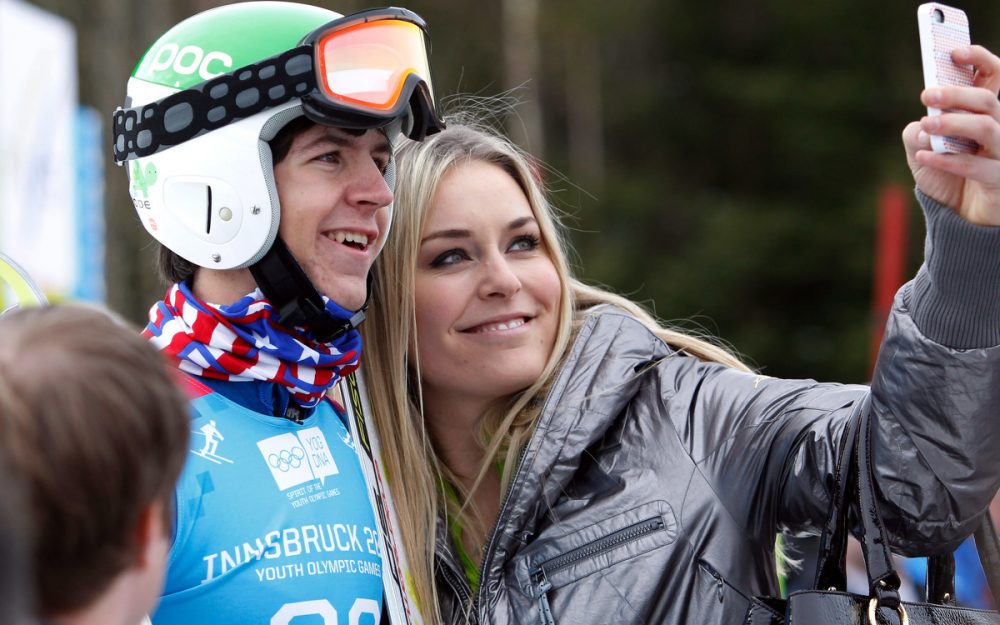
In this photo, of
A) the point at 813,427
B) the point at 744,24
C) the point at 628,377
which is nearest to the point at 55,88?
the point at 628,377

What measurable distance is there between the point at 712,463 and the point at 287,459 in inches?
35.7

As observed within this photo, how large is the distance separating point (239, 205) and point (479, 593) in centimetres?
103

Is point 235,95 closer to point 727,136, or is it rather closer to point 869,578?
point 869,578

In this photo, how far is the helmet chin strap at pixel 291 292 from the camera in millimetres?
2611

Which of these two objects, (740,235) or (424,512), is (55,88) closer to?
(424,512)

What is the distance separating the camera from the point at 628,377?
2660 millimetres

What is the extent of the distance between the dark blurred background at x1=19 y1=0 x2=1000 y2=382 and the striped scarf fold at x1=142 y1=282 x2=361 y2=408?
16991mm

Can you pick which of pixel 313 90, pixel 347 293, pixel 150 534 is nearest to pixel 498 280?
pixel 347 293

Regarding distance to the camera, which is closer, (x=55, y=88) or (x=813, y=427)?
(x=813, y=427)

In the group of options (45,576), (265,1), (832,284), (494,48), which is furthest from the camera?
(494,48)

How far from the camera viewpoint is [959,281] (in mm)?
1927

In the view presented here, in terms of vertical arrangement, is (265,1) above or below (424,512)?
above

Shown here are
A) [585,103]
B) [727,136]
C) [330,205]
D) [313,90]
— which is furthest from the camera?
[585,103]

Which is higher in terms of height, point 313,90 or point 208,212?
point 313,90
